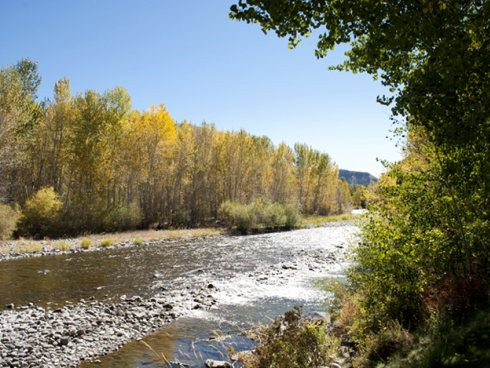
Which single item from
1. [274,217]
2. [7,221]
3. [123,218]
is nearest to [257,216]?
[274,217]

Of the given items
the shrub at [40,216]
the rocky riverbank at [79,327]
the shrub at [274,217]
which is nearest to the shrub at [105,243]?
the shrub at [40,216]

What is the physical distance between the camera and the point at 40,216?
99.1 feet

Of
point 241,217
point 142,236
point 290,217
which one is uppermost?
point 241,217

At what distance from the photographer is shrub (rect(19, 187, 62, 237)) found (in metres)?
29.8

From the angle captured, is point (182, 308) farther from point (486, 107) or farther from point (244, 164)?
point (244, 164)

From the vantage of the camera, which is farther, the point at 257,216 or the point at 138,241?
the point at 257,216

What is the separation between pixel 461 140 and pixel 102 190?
4215 cm

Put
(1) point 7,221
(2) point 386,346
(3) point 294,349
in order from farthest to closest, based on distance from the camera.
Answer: (1) point 7,221 → (3) point 294,349 → (2) point 386,346

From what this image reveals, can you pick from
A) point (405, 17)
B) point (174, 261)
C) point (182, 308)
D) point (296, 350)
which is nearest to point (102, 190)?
point (174, 261)

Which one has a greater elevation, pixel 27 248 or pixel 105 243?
pixel 27 248

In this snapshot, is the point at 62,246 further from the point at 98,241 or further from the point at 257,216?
the point at 257,216

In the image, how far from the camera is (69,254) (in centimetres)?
2392

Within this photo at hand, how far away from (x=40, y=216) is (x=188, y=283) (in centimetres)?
2054

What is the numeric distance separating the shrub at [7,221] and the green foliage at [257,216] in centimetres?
2334
